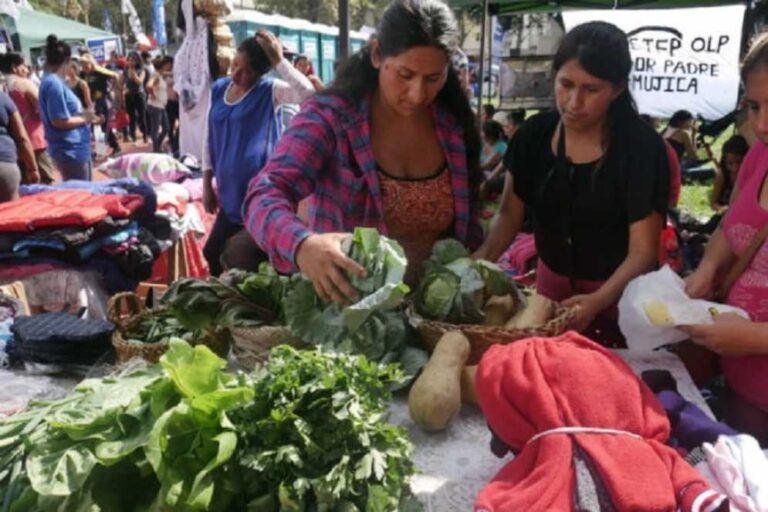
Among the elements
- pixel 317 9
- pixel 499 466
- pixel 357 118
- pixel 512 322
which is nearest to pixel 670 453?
pixel 499 466

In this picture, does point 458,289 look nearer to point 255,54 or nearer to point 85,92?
point 255,54

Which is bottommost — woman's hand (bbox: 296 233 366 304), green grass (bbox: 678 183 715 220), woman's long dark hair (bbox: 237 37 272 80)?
green grass (bbox: 678 183 715 220)

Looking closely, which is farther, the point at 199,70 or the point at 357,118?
the point at 199,70

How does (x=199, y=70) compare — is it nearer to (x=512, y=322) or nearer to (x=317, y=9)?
(x=512, y=322)

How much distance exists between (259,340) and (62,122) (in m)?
5.00

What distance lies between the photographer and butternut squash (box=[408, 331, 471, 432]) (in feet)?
4.36

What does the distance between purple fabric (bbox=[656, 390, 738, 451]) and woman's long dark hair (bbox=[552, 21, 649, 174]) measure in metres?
0.87

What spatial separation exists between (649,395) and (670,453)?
5.4 inches

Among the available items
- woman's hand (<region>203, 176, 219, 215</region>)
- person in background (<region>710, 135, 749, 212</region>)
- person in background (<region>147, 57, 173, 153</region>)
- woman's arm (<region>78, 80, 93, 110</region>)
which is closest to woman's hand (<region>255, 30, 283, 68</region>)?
woman's hand (<region>203, 176, 219, 215</region>)

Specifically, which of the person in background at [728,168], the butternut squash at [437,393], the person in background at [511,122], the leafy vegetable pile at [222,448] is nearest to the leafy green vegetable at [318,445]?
the leafy vegetable pile at [222,448]

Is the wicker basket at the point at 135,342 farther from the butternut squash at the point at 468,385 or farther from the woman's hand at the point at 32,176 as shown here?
the woman's hand at the point at 32,176

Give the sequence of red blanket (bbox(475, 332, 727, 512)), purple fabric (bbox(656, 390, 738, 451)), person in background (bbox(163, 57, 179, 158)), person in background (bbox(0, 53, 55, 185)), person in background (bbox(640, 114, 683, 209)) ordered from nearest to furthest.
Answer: red blanket (bbox(475, 332, 727, 512)) → purple fabric (bbox(656, 390, 738, 451)) → person in background (bbox(640, 114, 683, 209)) → person in background (bbox(0, 53, 55, 185)) → person in background (bbox(163, 57, 179, 158))

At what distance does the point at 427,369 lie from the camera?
55.7 inches

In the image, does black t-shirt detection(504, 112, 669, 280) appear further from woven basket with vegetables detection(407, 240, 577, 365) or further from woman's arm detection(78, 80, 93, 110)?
woman's arm detection(78, 80, 93, 110)
